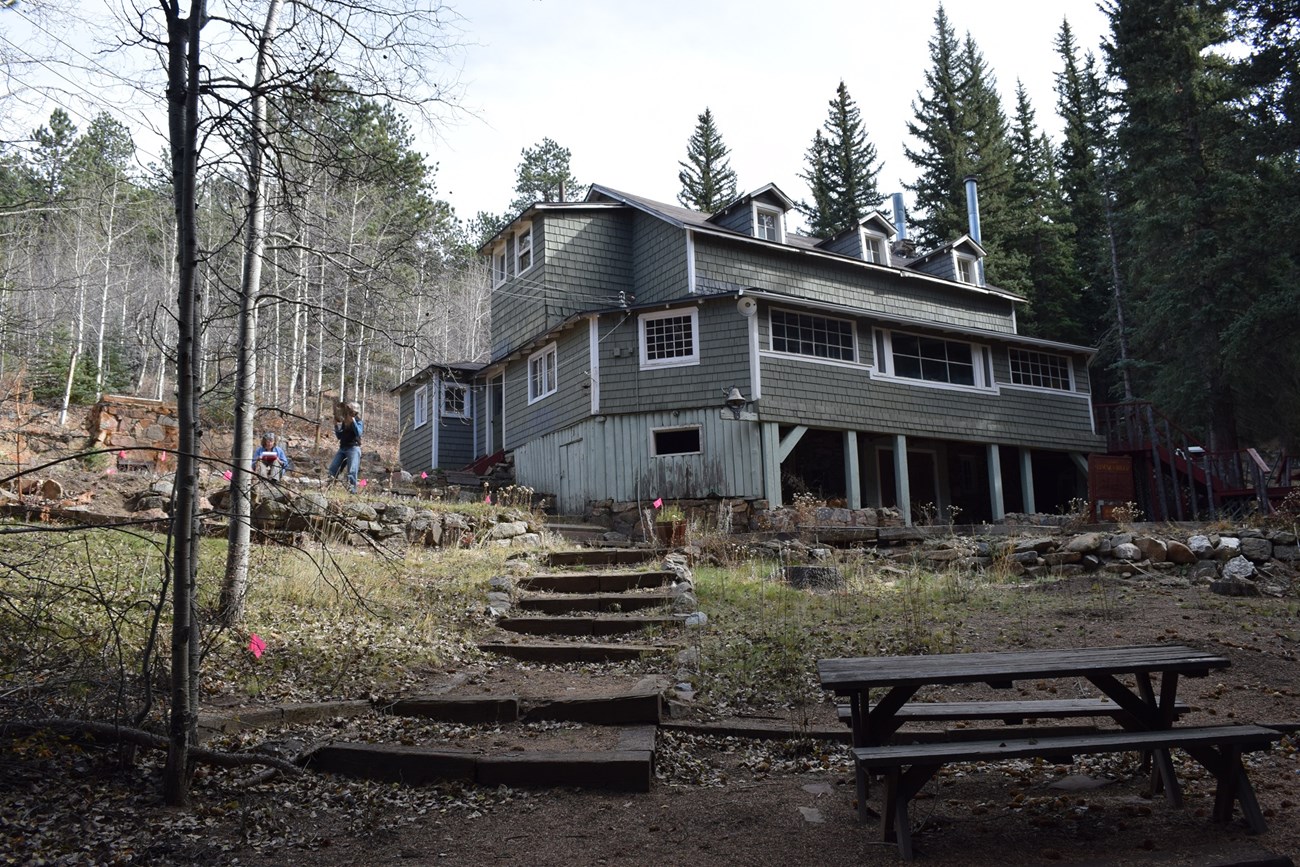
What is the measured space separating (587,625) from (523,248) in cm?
1411

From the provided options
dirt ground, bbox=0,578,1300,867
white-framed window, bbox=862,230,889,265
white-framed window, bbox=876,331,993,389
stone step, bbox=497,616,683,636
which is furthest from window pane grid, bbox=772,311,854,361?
dirt ground, bbox=0,578,1300,867

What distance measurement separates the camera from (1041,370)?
2167 cm

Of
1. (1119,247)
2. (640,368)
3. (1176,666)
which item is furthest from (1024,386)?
(1176,666)

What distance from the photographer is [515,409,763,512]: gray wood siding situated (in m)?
16.8

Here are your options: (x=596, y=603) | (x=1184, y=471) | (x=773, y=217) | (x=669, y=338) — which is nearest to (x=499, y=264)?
(x=669, y=338)

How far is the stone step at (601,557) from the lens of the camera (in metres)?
11.7

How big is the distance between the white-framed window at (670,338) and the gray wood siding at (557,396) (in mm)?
1217

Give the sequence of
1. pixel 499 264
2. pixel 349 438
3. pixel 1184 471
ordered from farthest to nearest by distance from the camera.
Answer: pixel 499 264
pixel 1184 471
pixel 349 438

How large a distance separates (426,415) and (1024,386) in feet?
49.3

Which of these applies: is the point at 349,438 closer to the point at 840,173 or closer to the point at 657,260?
the point at 657,260

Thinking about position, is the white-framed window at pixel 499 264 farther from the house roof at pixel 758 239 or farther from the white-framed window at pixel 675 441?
the white-framed window at pixel 675 441

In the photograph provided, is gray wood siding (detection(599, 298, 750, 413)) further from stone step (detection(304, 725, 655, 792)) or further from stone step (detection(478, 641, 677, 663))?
stone step (detection(304, 725, 655, 792))

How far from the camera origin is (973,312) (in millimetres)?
22609

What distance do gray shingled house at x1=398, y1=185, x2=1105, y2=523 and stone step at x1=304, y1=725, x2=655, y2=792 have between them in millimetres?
12007
